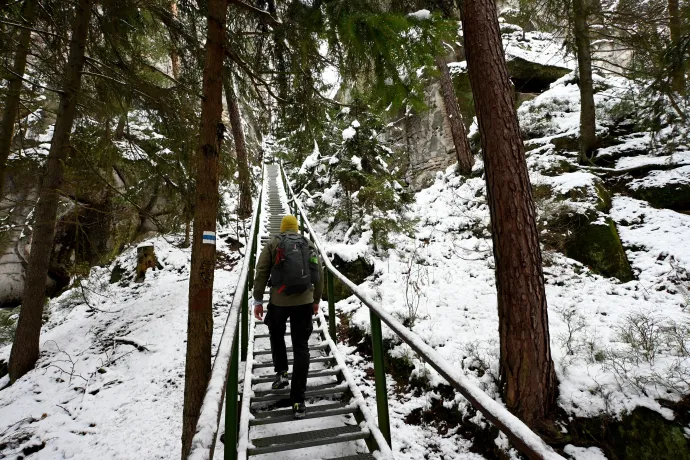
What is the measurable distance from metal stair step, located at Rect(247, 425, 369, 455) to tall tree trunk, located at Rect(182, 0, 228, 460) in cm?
118

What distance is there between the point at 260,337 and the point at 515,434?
14.8 ft

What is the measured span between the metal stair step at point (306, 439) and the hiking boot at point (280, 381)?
0.78 m

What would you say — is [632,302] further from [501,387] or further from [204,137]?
[204,137]

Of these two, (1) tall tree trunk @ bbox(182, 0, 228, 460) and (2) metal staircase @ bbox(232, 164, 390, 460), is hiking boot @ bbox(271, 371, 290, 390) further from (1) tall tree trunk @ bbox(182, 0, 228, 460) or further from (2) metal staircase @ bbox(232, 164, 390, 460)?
(1) tall tree trunk @ bbox(182, 0, 228, 460)

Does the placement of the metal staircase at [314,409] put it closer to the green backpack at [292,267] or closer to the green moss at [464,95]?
the green backpack at [292,267]

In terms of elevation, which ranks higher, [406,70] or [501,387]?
[406,70]

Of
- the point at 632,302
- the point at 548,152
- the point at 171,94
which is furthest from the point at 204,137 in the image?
the point at 548,152

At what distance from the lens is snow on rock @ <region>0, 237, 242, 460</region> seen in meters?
4.12

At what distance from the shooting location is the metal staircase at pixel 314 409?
48.5 inches

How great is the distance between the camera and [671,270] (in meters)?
4.92

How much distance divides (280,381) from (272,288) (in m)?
1.06

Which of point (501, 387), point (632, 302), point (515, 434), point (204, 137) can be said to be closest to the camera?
point (515, 434)

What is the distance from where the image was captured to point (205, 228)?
12.9ft

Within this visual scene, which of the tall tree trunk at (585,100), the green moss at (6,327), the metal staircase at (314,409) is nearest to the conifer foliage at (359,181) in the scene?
the metal staircase at (314,409)
